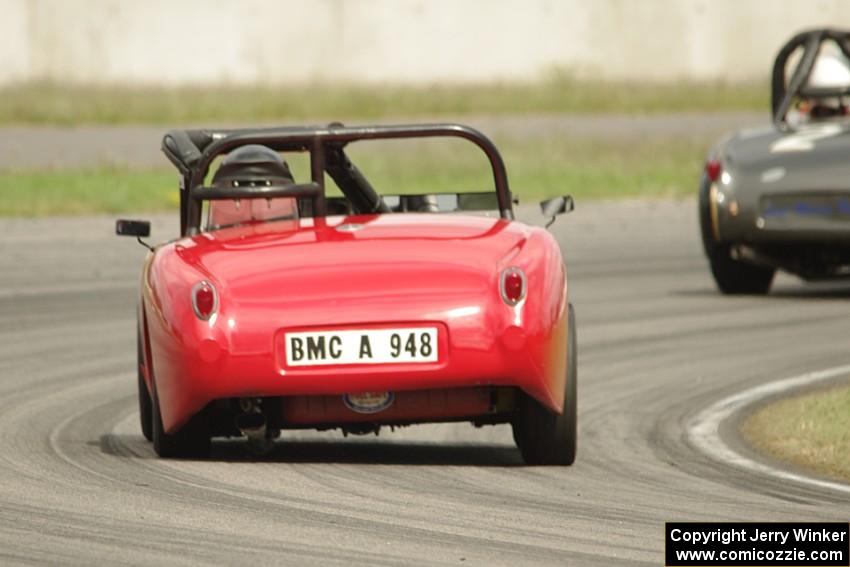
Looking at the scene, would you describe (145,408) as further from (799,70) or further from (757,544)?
(799,70)

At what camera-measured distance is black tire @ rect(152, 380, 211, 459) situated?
7.36m

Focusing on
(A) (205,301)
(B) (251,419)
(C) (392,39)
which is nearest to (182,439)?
(B) (251,419)

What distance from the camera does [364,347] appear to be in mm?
6906


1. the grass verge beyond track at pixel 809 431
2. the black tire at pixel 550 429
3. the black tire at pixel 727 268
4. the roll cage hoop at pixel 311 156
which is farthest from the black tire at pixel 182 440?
the black tire at pixel 727 268

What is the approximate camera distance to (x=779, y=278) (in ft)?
51.7

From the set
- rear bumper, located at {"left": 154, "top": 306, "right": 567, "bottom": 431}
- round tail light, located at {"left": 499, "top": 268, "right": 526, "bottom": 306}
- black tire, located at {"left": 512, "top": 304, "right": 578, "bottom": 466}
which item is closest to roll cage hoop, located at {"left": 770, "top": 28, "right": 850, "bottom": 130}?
black tire, located at {"left": 512, "top": 304, "right": 578, "bottom": 466}

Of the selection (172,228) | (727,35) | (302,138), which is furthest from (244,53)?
(302,138)

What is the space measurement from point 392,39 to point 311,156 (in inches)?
1390

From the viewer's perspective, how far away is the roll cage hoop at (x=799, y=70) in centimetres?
1418

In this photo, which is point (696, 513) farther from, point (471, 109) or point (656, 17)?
point (656, 17)

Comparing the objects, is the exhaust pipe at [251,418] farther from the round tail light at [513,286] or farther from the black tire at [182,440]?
the round tail light at [513,286]

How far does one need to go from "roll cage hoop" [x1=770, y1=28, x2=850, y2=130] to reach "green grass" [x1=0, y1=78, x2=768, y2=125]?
20.4 m

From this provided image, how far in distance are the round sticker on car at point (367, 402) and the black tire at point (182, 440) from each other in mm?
565

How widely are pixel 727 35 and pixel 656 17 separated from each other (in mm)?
1525
